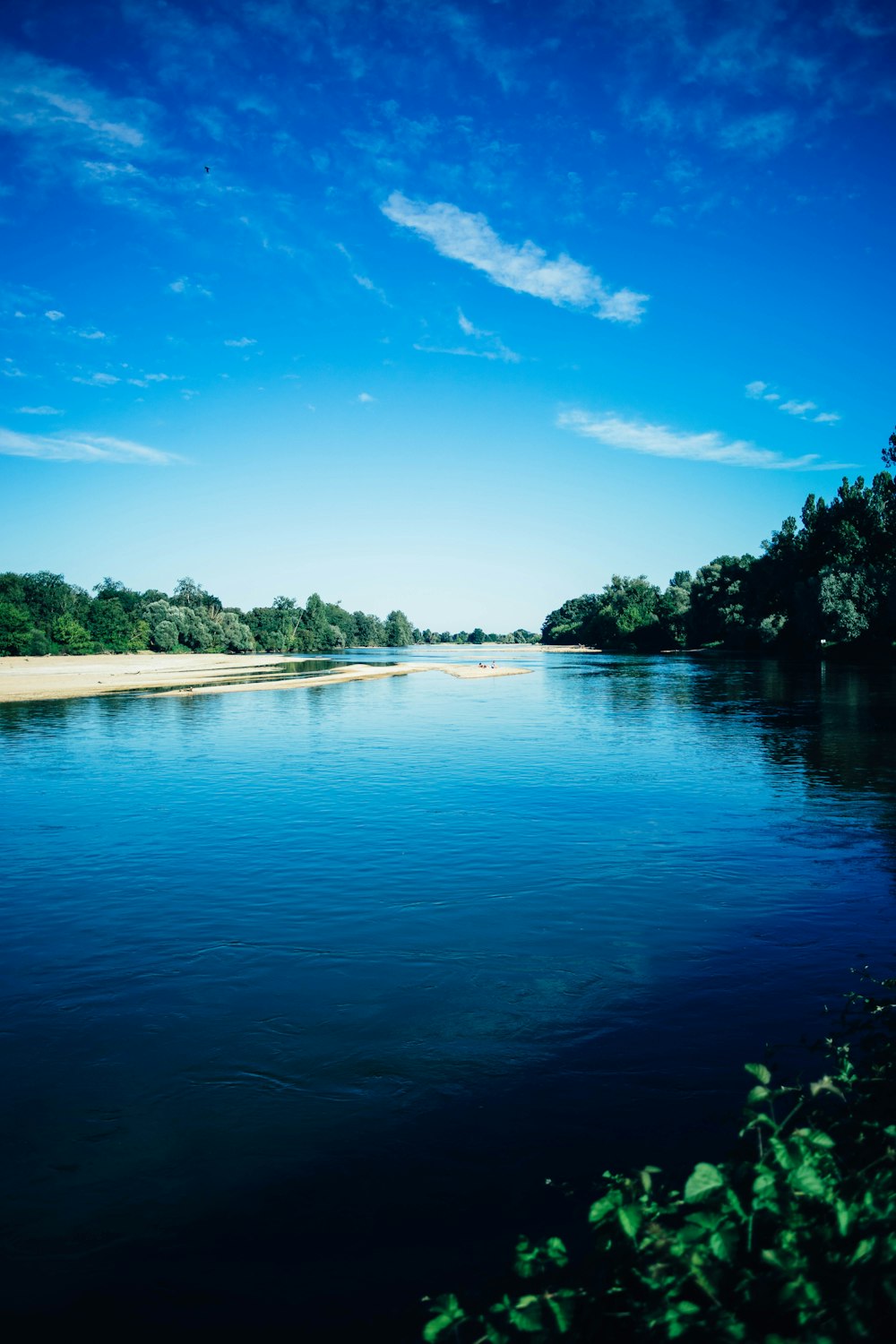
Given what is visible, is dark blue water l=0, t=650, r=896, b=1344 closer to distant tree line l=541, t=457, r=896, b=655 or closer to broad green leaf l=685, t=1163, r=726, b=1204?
broad green leaf l=685, t=1163, r=726, b=1204

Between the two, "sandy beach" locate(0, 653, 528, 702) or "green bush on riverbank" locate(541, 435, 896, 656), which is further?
"green bush on riverbank" locate(541, 435, 896, 656)

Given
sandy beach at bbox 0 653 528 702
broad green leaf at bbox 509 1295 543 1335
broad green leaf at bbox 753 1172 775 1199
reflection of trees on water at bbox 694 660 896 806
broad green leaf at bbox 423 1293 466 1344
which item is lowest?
reflection of trees on water at bbox 694 660 896 806

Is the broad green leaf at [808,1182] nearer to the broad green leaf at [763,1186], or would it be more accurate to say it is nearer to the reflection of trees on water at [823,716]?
the broad green leaf at [763,1186]

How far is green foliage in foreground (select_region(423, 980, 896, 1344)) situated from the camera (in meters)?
3.38

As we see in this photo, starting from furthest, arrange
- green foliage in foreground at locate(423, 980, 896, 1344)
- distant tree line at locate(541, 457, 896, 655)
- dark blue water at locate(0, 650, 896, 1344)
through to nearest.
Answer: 1. distant tree line at locate(541, 457, 896, 655)
2. dark blue water at locate(0, 650, 896, 1344)
3. green foliage in foreground at locate(423, 980, 896, 1344)

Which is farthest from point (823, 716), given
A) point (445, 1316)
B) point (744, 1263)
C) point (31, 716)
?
point (31, 716)

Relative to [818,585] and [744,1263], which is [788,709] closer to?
[744,1263]

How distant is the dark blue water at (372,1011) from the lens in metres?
6.48

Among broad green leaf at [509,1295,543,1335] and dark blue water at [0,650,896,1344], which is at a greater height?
broad green leaf at [509,1295,543,1335]

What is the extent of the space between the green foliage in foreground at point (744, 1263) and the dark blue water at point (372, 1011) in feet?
8.96

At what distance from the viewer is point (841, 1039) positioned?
9055 millimetres

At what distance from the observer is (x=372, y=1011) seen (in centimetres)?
1035

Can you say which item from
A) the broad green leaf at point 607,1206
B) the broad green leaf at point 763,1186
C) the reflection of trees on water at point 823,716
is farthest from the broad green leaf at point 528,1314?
the reflection of trees on water at point 823,716

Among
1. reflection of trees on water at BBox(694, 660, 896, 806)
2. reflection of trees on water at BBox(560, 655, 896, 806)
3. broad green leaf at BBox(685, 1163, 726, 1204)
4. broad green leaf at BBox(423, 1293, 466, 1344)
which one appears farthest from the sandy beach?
broad green leaf at BBox(685, 1163, 726, 1204)
